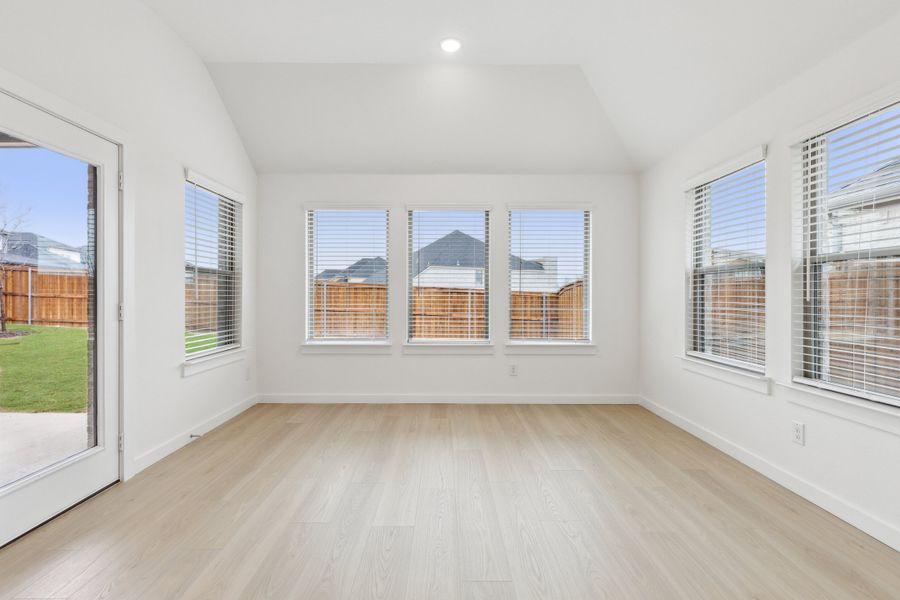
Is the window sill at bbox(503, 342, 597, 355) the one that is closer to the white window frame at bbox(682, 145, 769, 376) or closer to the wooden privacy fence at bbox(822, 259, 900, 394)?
the white window frame at bbox(682, 145, 769, 376)

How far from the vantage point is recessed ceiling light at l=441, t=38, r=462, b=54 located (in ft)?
11.1

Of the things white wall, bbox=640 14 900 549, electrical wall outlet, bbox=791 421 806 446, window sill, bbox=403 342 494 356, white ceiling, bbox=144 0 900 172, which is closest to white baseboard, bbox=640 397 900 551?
white wall, bbox=640 14 900 549

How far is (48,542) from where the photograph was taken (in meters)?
2.04

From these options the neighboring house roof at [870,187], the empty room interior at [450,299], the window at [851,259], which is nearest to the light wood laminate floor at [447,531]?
the empty room interior at [450,299]

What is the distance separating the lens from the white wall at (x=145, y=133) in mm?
2244

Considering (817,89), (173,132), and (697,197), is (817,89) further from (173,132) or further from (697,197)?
(173,132)

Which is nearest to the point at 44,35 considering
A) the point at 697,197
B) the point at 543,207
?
the point at 543,207

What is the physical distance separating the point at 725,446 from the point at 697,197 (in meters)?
2.02

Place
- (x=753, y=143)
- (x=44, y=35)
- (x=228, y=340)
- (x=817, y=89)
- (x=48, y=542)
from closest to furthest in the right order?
(x=48, y=542)
(x=44, y=35)
(x=817, y=89)
(x=753, y=143)
(x=228, y=340)

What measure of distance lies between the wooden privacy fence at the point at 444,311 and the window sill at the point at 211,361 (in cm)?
82

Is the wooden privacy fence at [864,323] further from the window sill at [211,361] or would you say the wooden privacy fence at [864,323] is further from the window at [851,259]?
the window sill at [211,361]

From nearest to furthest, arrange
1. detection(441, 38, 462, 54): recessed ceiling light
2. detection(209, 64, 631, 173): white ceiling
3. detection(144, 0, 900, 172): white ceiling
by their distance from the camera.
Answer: detection(144, 0, 900, 172): white ceiling, detection(441, 38, 462, 54): recessed ceiling light, detection(209, 64, 631, 173): white ceiling

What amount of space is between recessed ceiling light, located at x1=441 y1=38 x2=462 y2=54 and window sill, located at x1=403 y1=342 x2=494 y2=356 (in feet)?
8.96

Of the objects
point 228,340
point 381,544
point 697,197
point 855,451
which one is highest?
point 697,197
